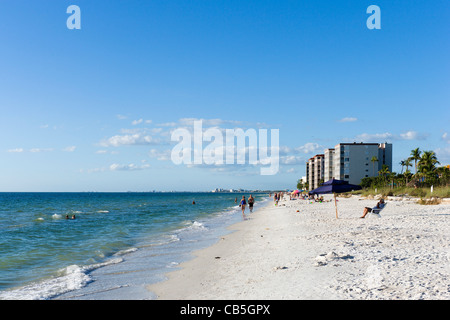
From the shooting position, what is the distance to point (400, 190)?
2095 inches

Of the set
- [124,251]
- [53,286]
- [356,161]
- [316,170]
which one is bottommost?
[124,251]

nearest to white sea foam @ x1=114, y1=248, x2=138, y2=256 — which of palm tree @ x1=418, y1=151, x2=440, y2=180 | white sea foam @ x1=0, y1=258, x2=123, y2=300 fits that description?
white sea foam @ x1=0, y1=258, x2=123, y2=300

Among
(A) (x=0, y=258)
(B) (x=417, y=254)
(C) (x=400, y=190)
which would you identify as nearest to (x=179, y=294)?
(B) (x=417, y=254)

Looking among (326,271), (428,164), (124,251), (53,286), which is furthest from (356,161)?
(53,286)

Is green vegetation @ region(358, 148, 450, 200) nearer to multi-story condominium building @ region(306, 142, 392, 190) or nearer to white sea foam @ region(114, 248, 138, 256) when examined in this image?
multi-story condominium building @ region(306, 142, 392, 190)

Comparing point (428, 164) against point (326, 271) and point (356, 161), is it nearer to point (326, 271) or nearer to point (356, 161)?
point (356, 161)

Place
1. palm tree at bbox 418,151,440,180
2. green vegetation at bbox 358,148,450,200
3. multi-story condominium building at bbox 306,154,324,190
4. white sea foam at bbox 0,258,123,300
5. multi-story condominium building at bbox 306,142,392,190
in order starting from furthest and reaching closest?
multi-story condominium building at bbox 306,154,324,190
multi-story condominium building at bbox 306,142,392,190
palm tree at bbox 418,151,440,180
green vegetation at bbox 358,148,450,200
white sea foam at bbox 0,258,123,300

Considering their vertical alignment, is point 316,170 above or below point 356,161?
below

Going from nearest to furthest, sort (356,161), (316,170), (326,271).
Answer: (326,271)
(356,161)
(316,170)

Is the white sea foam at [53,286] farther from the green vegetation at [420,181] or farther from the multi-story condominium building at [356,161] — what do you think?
the multi-story condominium building at [356,161]
